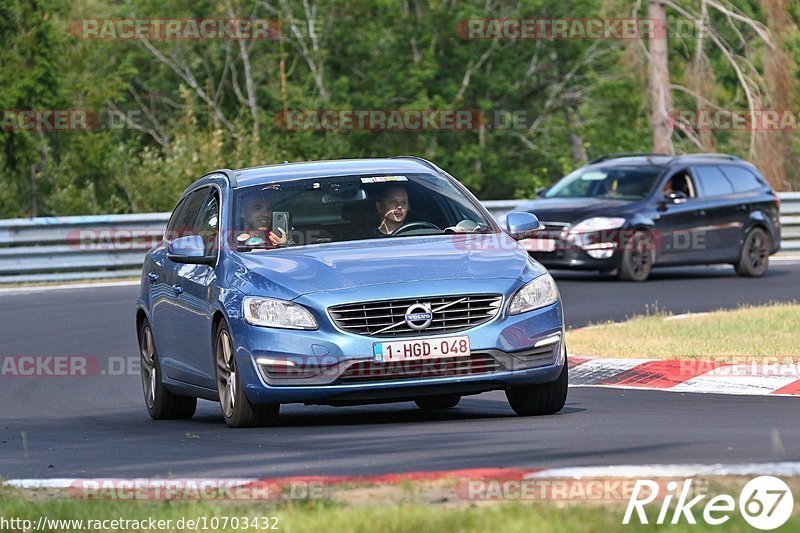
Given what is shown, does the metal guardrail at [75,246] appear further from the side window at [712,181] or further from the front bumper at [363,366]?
the front bumper at [363,366]

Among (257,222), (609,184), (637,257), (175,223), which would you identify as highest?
(257,222)

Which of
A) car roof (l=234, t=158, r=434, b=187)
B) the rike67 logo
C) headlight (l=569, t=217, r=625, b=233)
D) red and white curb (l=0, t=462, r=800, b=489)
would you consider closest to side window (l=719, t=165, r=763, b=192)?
headlight (l=569, t=217, r=625, b=233)

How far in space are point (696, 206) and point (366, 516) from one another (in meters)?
19.0

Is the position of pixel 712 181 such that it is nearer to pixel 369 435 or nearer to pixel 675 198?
pixel 675 198

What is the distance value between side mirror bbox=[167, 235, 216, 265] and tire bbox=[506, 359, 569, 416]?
6.59 ft

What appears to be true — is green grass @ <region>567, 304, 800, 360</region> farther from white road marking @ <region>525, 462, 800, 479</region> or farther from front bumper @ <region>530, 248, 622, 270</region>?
white road marking @ <region>525, 462, 800, 479</region>

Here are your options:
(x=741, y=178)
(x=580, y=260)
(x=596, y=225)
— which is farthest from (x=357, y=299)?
(x=741, y=178)

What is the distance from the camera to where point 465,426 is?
10062mm

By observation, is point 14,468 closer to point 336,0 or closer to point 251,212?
point 251,212

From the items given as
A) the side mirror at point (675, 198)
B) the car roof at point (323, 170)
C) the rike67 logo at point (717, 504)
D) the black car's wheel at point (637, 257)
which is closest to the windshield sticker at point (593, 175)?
the side mirror at point (675, 198)

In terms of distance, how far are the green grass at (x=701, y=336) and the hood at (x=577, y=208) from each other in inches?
226

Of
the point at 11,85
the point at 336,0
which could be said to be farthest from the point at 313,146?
the point at 11,85

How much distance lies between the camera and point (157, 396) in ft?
40.7

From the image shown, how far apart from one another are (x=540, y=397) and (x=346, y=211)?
1.70 metres
